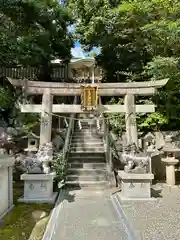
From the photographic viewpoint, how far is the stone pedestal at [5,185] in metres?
6.04

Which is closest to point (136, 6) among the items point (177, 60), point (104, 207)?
point (177, 60)

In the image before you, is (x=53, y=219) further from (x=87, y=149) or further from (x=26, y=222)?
(x=87, y=149)

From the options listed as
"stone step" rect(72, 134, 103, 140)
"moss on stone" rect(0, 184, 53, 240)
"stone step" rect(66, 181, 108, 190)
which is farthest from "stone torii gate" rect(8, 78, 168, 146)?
"moss on stone" rect(0, 184, 53, 240)

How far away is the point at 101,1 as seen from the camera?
1502 centimetres

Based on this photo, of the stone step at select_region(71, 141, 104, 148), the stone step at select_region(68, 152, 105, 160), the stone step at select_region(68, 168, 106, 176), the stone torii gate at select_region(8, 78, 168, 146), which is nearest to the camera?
the stone step at select_region(68, 168, 106, 176)

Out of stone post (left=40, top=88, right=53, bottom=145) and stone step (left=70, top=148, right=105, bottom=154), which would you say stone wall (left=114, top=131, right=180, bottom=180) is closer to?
stone step (left=70, top=148, right=105, bottom=154)

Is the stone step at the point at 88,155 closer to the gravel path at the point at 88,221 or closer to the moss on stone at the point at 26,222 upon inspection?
the gravel path at the point at 88,221

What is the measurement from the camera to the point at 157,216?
20.4 feet

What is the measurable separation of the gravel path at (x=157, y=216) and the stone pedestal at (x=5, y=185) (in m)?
2.93

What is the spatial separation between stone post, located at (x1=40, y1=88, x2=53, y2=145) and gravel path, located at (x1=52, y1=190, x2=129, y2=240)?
2.77 meters

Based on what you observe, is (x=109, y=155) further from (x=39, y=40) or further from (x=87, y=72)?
(x=87, y=72)

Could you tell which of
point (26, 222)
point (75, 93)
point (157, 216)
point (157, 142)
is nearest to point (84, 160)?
point (75, 93)

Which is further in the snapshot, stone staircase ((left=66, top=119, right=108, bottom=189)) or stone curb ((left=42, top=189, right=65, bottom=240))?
stone staircase ((left=66, top=119, right=108, bottom=189))

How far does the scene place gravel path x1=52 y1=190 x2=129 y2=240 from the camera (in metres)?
4.98
